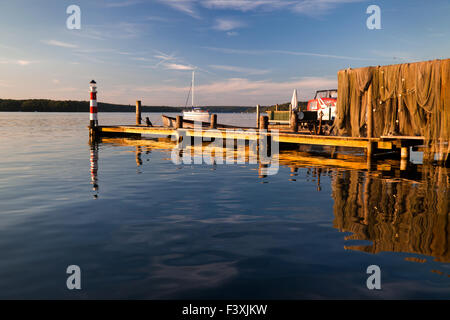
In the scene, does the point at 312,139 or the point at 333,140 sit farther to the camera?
the point at 312,139

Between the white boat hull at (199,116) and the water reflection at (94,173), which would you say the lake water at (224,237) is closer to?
the water reflection at (94,173)

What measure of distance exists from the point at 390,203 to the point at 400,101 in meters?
8.77

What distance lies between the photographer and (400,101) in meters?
15.5

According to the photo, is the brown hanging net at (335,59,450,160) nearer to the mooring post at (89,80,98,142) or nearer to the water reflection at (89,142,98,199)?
the water reflection at (89,142,98,199)

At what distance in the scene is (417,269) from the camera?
482 cm

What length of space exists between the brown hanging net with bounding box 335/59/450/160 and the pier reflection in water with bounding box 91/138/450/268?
1.73 m

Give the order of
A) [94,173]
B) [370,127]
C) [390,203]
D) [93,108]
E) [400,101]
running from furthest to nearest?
1. [93,108]
2. [370,127]
3. [400,101]
4. [94,173]
5. [390,203]

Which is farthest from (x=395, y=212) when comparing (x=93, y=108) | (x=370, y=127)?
(x=93, y=108)

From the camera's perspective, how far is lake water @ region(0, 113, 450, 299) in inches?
173

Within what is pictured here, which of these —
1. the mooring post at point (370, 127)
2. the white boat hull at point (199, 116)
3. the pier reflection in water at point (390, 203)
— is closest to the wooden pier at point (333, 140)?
the mooring post at point (370, 127)

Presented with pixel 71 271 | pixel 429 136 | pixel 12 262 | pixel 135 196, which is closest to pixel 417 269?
pixel 71 271

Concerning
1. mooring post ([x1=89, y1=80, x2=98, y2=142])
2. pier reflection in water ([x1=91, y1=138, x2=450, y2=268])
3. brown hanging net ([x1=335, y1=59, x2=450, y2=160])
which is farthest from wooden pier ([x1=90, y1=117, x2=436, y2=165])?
mooring post ([x1=89, y1=80, x2=98, y2=142])

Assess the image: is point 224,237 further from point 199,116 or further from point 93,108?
point 199,116
